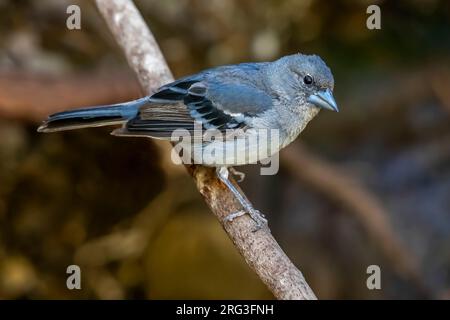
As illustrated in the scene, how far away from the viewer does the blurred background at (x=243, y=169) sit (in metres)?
5.74

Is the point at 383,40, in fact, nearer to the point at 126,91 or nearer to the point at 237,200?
the point at 126,91

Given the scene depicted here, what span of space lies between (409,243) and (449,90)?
4.12 feet

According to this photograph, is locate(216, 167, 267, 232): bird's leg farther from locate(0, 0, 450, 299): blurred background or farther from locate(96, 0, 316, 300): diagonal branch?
locate(0, 0, 450, 299): blurred background

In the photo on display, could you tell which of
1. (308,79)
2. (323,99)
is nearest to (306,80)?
(308,79)

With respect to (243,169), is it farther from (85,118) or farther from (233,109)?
(85,118)

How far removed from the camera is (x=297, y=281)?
335 cm

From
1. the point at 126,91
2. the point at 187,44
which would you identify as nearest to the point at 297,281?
the point at 126,91

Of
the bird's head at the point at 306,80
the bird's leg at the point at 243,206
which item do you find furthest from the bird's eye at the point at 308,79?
the bird's leg at the point at 243,206

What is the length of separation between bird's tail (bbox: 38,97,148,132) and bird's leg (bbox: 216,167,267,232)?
551 millimetres

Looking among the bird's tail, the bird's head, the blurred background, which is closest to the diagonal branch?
the bird's tail

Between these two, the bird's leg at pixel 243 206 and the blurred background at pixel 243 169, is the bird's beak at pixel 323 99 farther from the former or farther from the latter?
the blurred background at pixel 243 169

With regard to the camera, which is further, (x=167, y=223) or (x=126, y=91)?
(x=167, y=223)

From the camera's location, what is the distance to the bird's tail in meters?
3.82

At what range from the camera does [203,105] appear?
407cm
